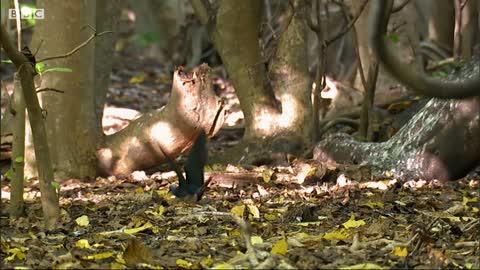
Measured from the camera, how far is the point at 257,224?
4.80 metres

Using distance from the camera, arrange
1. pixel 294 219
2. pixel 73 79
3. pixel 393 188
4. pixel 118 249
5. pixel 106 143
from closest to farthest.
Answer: pixel 118 249 < pixel 294 219 < pixel 393 188 < pixel 73 79 < pixel 106 143

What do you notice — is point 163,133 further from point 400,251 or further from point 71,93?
point 400,251

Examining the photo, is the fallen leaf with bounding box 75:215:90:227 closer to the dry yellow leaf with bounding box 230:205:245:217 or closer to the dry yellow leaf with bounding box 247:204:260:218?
the dry yellow leaf with bounding box 230:205:245:217

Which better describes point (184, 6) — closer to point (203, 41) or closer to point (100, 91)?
point (203, 41)

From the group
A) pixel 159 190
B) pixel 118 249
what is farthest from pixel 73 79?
pixel 118 249

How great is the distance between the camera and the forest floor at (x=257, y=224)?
3691 millimetres

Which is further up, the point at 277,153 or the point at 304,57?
the point at 304,57

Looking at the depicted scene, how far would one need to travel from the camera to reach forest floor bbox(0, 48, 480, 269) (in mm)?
3691

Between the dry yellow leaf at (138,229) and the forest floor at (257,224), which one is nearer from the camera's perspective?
the forest floor at (257,224)

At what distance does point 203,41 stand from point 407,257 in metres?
12.0

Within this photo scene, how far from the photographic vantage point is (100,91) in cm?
806

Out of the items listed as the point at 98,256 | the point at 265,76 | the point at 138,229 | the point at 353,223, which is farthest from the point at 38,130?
the point at 265,76

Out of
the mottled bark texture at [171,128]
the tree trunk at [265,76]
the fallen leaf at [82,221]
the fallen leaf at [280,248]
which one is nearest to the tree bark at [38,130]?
the fallen leaf at [82,221]

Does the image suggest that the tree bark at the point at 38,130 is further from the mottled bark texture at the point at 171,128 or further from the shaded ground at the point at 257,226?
the mottled bark texture at the point at 171,128
